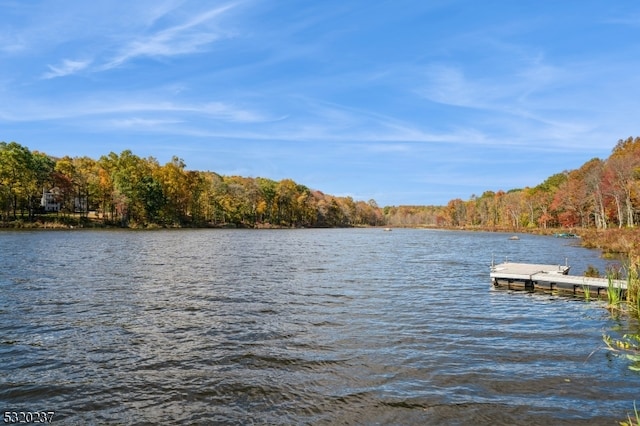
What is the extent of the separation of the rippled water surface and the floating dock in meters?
1.73

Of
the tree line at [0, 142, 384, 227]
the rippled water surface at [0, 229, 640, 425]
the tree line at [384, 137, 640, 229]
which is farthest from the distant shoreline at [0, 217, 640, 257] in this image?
the rippled water surface at [0, 229, 640, 425]

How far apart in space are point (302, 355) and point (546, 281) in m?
20.7

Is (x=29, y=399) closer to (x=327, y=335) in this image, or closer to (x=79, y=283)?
(x=327, y=335)

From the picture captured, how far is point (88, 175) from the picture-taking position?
124 metres

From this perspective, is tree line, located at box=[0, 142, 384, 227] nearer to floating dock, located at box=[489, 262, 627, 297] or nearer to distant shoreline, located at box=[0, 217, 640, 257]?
distant shoreline, located at box=[0, 217, 640, 257]

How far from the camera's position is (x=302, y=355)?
1401 cm

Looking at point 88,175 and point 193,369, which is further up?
point 88,175

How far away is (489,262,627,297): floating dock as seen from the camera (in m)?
25.3

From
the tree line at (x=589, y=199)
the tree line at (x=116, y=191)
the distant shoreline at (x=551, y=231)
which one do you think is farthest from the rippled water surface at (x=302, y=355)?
the tree line at (x=116, y=191)

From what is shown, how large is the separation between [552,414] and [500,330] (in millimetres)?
7735

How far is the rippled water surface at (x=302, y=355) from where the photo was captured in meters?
10.1

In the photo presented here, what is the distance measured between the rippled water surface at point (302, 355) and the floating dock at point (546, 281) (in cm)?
173

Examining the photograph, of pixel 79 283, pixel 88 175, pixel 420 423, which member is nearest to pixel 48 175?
pixel 88 175

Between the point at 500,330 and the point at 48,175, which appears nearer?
the point at 500,330
